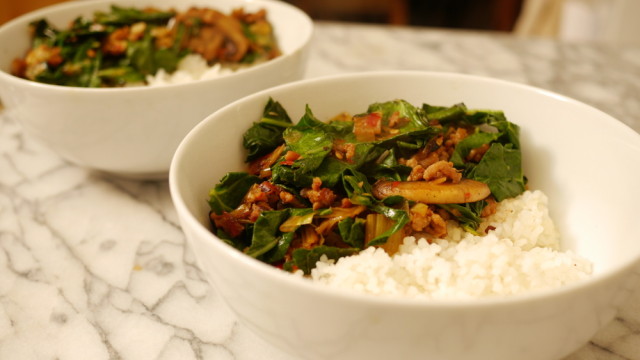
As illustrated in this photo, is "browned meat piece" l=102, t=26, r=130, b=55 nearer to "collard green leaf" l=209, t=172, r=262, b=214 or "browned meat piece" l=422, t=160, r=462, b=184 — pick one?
"collard green leaf" l=209, t=172, r=262, b=214

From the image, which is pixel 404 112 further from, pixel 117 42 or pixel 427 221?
pixel 117 42

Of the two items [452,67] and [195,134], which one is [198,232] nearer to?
[195,134]

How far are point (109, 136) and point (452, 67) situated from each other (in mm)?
2098

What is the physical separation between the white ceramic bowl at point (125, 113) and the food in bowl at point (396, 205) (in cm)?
27

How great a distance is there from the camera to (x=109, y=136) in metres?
2.14

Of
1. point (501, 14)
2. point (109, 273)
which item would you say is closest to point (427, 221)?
point (109, 273)

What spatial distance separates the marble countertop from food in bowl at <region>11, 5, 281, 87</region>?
411 millimetres

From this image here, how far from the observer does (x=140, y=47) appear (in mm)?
2654

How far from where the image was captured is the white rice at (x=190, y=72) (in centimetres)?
256

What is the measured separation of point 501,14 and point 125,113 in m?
6.09

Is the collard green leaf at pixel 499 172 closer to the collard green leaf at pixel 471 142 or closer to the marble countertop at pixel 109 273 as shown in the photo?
the collard green leaf at pixel 471 142

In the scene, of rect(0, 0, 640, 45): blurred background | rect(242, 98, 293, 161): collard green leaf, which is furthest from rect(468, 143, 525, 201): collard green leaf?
rect(0, 0, 640, 45): blurred background

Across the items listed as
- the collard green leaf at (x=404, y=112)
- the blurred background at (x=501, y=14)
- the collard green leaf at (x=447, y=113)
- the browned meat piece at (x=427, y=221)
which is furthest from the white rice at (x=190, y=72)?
the blurred background at (x=501, y=14)

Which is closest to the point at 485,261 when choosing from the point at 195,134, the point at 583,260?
the point at 583,260
